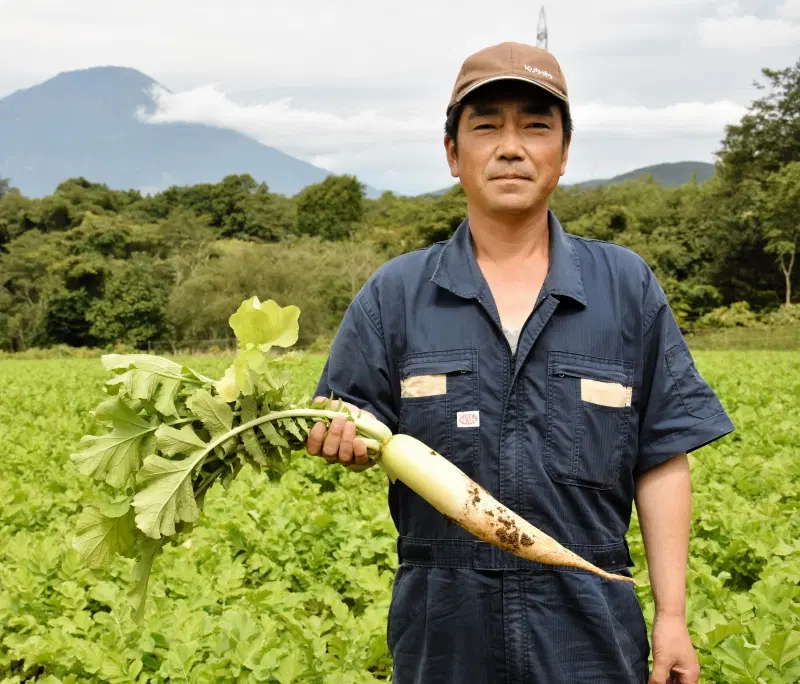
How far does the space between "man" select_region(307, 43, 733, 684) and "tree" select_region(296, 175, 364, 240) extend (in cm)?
6113

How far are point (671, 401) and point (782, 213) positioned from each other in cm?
4200

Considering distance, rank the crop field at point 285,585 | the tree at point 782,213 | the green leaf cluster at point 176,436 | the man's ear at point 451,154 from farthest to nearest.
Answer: the tree at point 782,213, the crop field at point 285,585, the man's ear at point 451,154, the green leaf cluster at point 176,436

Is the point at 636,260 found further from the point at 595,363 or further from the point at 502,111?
the point at 502,111

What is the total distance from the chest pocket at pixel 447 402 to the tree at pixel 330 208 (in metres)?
61.2

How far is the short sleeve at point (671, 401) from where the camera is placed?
2.09 m

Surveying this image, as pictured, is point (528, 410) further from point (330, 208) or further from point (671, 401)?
point (330, 208)

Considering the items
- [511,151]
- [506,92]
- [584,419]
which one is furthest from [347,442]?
[506,92]

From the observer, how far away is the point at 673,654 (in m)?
2.05

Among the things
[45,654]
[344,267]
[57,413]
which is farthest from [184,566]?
[344,267]

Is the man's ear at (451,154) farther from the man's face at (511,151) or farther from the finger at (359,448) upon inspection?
the finger at (359,448)

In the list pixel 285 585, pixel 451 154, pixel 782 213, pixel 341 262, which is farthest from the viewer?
pixel 341 262

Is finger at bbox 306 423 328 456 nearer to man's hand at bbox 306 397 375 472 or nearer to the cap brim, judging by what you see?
man's hand at bbox 306 397 375 472

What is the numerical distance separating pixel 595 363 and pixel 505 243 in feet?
1.25

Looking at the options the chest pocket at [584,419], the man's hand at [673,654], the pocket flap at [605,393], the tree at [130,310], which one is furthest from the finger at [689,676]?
the tree at [130,310]
